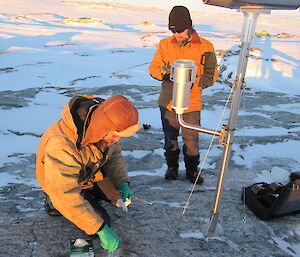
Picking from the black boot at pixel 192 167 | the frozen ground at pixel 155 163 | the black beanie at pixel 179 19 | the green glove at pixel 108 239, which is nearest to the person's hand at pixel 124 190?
the frozen ground at pixel 155 163

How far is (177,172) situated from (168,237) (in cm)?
114

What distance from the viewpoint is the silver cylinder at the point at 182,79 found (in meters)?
1.72

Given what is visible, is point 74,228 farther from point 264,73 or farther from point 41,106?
point 264,73

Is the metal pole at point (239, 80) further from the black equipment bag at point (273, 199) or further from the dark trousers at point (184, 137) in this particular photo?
the dark trousers at point (184, 137)

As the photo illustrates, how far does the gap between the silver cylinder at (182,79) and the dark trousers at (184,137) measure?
1.20 metres

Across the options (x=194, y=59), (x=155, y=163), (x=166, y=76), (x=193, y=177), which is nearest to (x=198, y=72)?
(x=194, y=59)

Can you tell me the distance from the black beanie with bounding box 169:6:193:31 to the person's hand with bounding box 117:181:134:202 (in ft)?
4.99

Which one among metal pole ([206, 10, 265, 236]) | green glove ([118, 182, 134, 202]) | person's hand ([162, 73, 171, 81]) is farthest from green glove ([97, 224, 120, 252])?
person's hand ([162, 73, 171, 81])

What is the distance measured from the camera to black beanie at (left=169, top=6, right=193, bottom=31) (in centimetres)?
265

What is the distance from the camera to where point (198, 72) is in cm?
289

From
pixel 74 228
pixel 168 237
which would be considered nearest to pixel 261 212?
pixel 168 237

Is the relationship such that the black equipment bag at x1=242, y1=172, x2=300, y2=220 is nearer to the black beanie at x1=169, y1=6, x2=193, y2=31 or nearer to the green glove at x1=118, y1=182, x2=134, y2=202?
the green glove at x1=118, y1=182, x2=134, y2=202

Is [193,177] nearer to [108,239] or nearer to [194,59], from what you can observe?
A: [194,59]

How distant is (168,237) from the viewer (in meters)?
2.26
